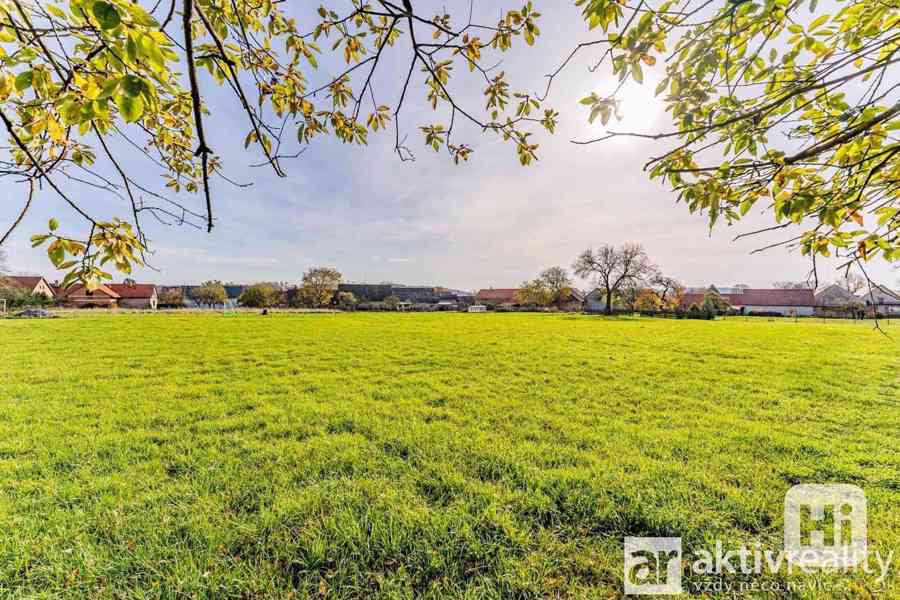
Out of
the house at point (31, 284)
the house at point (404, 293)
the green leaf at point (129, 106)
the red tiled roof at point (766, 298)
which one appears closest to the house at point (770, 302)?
the red tiled roof at point (766, 298)

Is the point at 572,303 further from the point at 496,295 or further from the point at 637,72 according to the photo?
the point at 637,72

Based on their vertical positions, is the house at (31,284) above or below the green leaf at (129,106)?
above

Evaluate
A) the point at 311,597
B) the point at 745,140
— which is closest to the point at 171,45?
the point at 311,597

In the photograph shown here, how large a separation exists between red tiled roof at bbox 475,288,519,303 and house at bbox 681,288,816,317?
42.2 m

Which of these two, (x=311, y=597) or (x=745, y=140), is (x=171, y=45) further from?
(x=745, y=140)

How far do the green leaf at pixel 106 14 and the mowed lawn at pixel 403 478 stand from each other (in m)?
2.89

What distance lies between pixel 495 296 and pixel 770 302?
59.4 metres

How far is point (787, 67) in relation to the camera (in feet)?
7.26

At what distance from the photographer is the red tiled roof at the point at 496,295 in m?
93.7

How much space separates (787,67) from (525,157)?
6.05 feet

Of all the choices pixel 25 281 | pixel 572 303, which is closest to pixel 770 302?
pixel 572 303

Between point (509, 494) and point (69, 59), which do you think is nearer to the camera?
point (69, 59)

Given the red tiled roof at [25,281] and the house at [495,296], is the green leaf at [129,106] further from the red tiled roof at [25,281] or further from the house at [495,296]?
the house at [495,296]

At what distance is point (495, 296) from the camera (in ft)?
314
